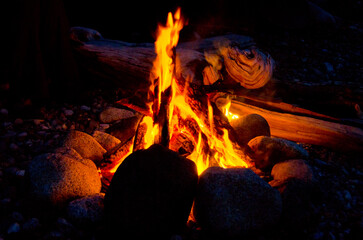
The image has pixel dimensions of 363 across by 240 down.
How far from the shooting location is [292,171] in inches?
106

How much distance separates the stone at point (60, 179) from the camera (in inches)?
90.6

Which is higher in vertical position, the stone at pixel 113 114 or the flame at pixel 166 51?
the flame at pixel 166 51

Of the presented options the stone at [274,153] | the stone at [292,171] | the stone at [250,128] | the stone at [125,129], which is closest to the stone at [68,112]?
the stone at [125,129]

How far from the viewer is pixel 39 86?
3.88m

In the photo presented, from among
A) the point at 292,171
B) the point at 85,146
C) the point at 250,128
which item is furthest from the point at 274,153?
the point at 85,146

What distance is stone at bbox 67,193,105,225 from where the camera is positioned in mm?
2186

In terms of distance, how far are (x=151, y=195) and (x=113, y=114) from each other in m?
2.46

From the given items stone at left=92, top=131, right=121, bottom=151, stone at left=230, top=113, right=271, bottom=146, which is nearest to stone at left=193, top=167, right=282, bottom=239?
stone at left=230, top=113, right=271, bottom=146

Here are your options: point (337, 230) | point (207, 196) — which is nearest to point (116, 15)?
point (207, 196)

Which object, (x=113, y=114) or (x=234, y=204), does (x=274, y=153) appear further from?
(x=113, y=114)

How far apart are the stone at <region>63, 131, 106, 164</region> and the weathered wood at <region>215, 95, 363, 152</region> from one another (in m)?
1.98

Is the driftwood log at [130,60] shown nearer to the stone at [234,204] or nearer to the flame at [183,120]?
the flame at [183,120]

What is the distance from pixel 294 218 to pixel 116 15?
6235mm

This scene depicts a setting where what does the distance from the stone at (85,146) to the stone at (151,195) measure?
3.10ft
